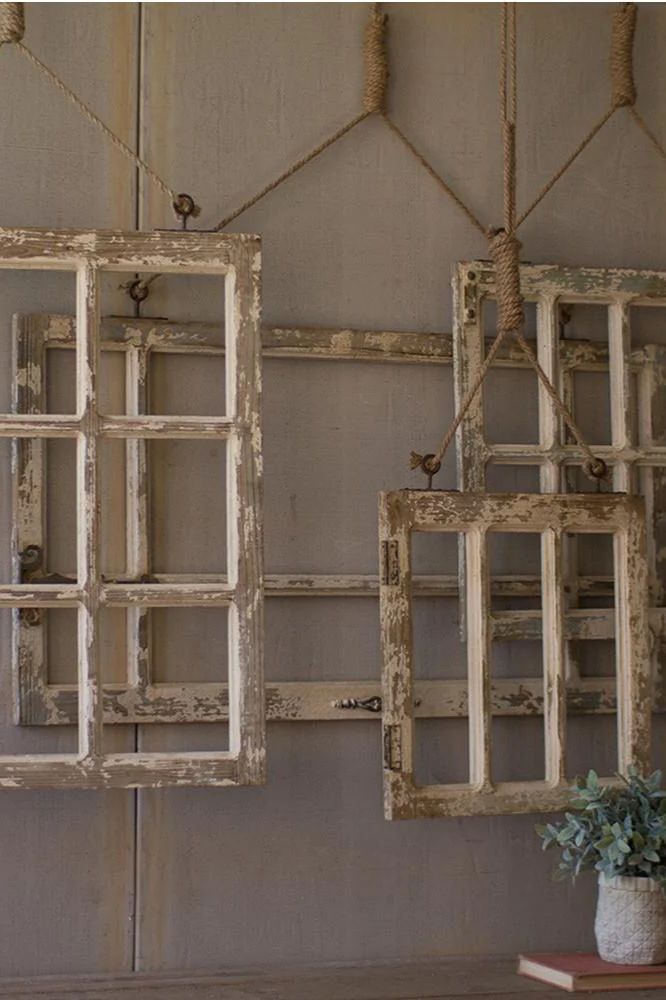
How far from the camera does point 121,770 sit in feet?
7.61

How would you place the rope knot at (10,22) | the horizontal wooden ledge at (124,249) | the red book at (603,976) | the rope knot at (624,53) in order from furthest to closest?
the rope knot at (624,53) < the rope knot at (10,22) < the horizontal wooden ledge at (124,249) < the red book at (603,976)

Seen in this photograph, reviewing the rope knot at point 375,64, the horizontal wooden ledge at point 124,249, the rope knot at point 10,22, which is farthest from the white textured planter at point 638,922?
the rope knot at point 10,22

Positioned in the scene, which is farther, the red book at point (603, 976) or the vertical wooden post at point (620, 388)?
the vertical wooden post at point (620, 388)

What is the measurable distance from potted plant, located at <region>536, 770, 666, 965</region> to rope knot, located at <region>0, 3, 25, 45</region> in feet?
5.21

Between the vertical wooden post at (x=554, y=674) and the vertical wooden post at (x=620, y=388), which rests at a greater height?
the vertical wooden post at (x=620, y=388)

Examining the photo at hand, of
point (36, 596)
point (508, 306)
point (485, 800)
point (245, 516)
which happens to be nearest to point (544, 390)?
point (508, 306)

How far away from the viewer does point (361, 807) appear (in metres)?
2.61

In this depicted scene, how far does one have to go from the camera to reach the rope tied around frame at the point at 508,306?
251cm

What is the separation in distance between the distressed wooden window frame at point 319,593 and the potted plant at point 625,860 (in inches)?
11.6

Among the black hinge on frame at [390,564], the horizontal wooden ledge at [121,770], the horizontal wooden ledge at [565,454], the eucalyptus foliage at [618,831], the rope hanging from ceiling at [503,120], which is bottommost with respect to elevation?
the eucalyptus foliage at [618,831]

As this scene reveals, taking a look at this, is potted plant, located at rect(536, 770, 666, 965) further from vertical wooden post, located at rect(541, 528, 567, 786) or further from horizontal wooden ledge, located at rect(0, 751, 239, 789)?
horizontal wooden ledge, located at rect(0, 751, 239, 789)

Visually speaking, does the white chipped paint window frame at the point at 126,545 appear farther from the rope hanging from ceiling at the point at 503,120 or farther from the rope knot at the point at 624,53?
the rope knot at the point at 624,53

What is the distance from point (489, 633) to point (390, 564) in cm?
21

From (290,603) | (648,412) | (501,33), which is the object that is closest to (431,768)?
(290,603)
